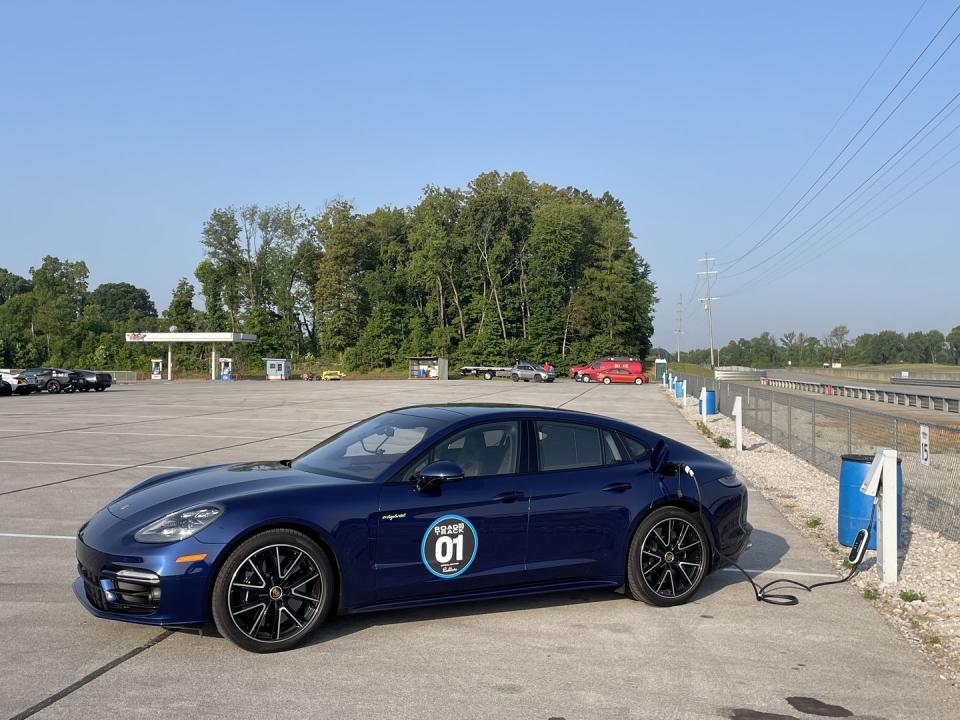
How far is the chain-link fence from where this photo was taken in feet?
29.8

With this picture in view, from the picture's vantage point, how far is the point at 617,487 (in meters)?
6.48

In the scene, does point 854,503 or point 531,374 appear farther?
point 531,374

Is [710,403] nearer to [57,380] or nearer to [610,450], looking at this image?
[610,450]

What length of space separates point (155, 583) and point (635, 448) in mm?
3579

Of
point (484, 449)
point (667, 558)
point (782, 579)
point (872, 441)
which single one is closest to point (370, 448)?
point (484, 449)

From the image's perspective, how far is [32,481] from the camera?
1261 centimetres

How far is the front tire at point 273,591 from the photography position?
5238 mm

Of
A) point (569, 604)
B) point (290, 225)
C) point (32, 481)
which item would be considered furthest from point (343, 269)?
point (569, 604)

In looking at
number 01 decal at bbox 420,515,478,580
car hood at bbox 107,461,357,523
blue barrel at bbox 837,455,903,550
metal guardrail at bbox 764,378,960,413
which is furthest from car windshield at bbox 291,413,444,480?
metal guardrail at bbox 764,378,960,413

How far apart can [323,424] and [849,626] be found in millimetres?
20289

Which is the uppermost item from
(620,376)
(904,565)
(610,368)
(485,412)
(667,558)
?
(610,368)

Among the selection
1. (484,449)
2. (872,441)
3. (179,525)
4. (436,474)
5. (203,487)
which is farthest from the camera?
(872,441)

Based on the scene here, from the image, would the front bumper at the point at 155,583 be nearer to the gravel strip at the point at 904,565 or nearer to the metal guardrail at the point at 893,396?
the gravel strip at the point at 904,565

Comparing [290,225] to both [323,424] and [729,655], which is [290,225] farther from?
[729,655]
